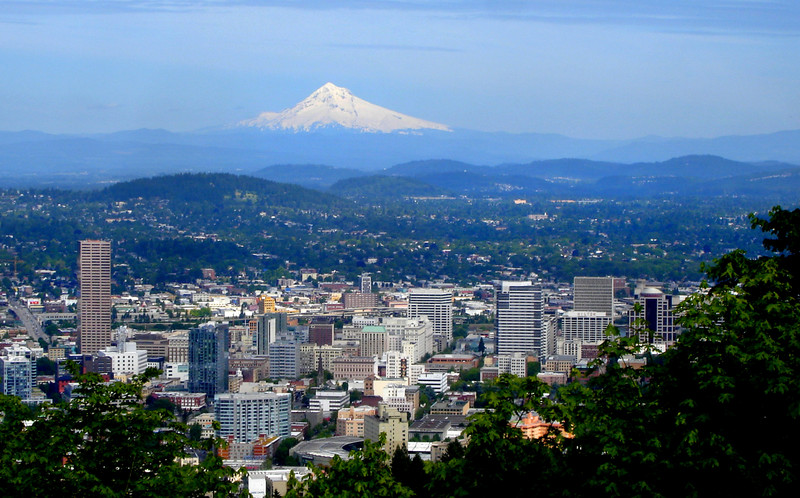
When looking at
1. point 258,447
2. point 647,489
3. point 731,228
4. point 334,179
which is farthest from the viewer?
point 334,179

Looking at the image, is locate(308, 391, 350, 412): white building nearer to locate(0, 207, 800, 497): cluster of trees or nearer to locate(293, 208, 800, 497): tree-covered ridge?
locate(0, 207, 800, 497): cluster of trees

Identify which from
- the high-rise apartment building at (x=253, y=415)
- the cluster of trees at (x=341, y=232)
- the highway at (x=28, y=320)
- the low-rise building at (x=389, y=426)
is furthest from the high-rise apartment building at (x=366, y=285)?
the low-rise building at (x=389, y=426)

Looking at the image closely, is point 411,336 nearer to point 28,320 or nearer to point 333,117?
point 28,320

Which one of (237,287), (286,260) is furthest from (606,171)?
(237,287)

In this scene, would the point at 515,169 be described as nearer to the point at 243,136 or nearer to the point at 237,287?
the point at 243,136

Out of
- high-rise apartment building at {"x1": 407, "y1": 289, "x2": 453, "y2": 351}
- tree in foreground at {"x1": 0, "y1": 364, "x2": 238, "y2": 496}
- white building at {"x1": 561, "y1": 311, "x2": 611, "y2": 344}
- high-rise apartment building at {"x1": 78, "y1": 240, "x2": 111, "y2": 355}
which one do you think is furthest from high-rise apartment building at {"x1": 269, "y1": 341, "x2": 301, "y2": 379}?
tree in foreground at {"x1": 0, "y1": 364, "x2": 238, "y2": 496}

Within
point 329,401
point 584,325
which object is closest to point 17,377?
point 329,401

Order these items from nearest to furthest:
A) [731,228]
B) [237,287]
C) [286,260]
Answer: [237,287] < [286,260] < [731,228]
